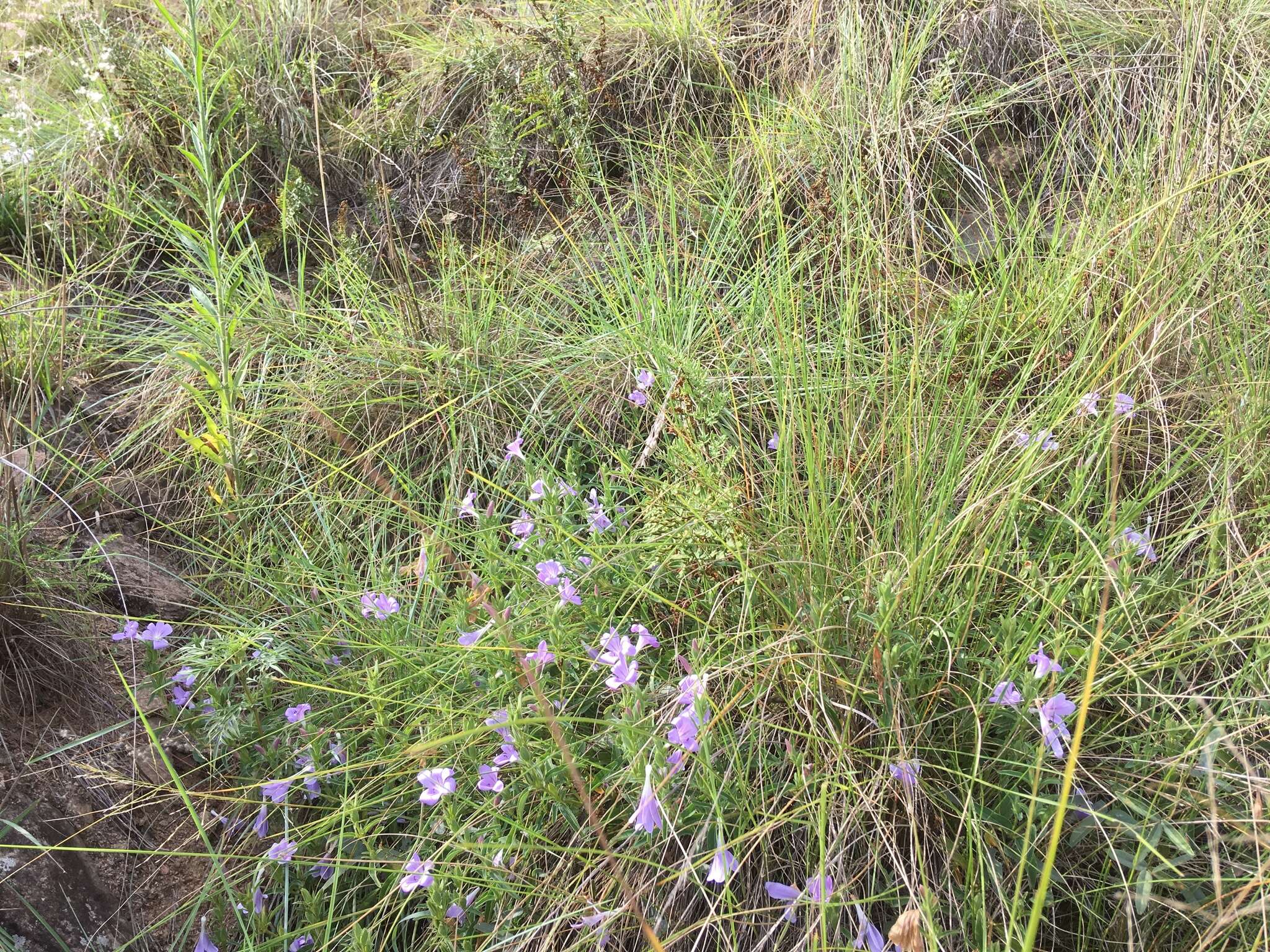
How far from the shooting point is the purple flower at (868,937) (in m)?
1.23

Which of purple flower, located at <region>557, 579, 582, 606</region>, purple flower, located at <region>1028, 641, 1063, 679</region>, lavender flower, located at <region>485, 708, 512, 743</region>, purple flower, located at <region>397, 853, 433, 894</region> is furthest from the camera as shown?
purple flower, located at <region>557, 579, 582, 606</region>

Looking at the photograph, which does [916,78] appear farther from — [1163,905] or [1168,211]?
[1163,905]

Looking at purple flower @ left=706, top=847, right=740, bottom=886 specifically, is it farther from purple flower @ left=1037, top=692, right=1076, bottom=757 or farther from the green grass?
purple flower @ left=1037, top=692, right=1076, bottom=757

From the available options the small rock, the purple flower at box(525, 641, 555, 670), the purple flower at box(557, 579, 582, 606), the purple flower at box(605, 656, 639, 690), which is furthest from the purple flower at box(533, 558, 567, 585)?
the small rock

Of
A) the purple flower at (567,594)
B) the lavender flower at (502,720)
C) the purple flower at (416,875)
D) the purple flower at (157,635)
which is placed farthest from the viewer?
the purple flower at (157,635)

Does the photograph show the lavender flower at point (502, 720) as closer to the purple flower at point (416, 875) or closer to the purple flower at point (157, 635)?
the purple flower at point (416, 875)

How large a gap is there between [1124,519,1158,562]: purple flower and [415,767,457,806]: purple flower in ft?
3.51

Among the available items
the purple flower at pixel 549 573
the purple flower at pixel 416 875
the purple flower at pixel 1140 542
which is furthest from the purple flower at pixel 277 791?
the purple flower at pixel 1140 542

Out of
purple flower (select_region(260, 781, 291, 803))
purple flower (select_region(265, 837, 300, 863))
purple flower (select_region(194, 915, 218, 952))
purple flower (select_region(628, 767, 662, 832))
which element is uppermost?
purple flower (select_region(628, 767, 662, 832))

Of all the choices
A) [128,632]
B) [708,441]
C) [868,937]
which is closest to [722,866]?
[868,937]

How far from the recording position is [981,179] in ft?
9.02

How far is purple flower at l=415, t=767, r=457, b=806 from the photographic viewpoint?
1424mm

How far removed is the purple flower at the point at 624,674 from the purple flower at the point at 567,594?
0.76 feet

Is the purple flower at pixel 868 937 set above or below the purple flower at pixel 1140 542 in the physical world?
below
